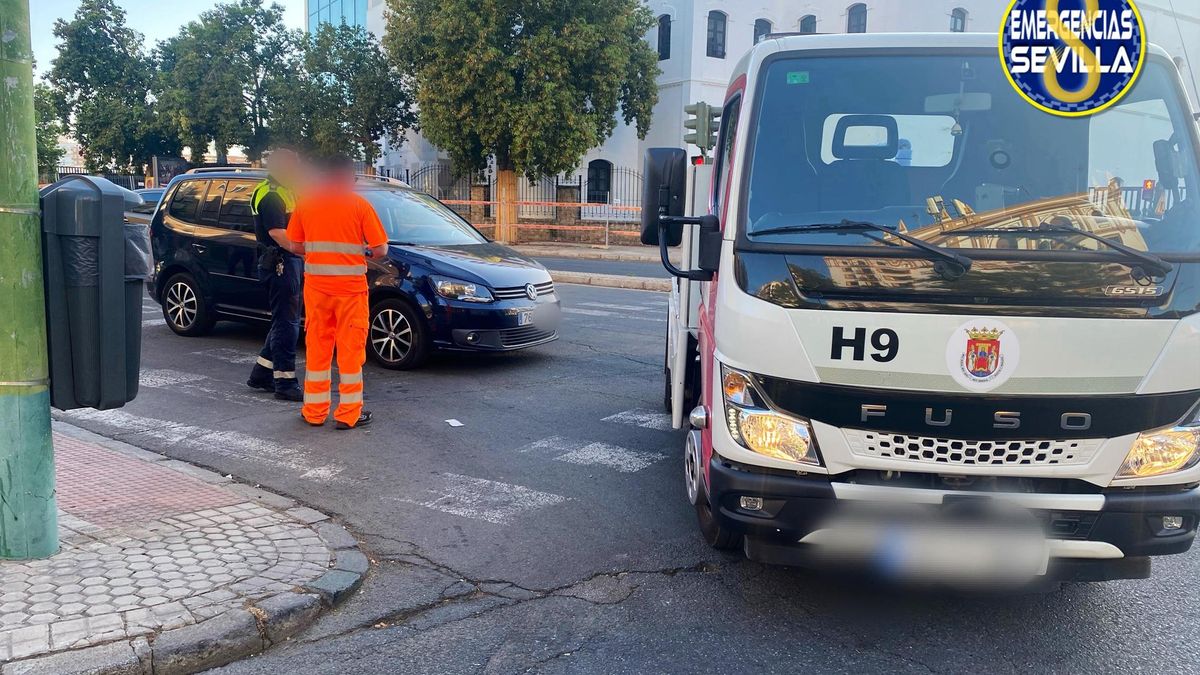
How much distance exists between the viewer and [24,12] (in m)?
3.86

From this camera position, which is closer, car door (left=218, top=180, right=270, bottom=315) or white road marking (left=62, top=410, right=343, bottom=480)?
white road marking (left=62, top=410, right=343, bottom=480)

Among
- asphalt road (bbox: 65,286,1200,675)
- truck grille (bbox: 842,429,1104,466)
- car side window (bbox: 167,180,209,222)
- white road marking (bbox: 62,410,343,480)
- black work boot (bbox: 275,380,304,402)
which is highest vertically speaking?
car side window (bbox: 167,180,209,222)

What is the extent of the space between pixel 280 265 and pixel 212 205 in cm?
297

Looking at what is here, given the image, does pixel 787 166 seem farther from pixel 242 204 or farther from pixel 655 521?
pixel 242 204

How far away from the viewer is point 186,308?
10406 mm

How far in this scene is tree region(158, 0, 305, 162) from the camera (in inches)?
1419

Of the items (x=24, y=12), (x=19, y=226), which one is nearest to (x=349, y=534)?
(x=19, y=226)

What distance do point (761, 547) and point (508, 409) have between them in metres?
4.12

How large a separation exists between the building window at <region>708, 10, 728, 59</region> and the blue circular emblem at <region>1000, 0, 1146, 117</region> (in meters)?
31.7

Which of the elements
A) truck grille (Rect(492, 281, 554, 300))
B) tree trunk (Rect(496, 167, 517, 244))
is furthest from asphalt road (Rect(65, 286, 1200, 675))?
tree trunk (Rect(496, 167, 517, 244))

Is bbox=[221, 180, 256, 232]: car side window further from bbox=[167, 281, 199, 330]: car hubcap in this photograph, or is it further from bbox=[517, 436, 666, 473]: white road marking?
bbox=[517, 436, 666, 473]: white road marking

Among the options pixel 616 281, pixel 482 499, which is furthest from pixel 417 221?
pixel 616 281

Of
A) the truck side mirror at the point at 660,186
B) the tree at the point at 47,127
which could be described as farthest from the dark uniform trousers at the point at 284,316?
the tree at the point at 47,127

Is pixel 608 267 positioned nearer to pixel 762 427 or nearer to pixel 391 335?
pixel 391 335
